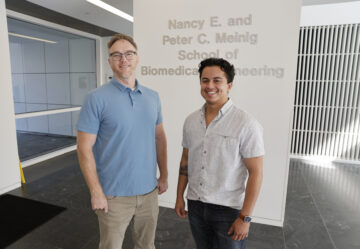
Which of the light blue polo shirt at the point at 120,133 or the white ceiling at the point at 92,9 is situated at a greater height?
the white ceiling at the point at 92,9

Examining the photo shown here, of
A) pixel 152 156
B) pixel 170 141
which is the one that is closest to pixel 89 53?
pixel 170 141

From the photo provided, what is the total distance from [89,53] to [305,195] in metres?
6.18

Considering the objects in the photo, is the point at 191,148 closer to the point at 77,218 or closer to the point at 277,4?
the point at 277,4

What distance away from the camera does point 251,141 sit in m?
1.31

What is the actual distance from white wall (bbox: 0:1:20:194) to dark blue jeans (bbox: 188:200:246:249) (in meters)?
3.58

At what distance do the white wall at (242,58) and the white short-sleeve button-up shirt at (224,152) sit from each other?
1483mm

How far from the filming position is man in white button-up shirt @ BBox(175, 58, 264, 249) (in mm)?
1346

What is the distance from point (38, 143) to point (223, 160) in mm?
5473

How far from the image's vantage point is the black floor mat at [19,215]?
277 centimetres

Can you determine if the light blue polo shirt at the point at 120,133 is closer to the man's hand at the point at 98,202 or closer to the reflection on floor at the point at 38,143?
the man's hand at the point at 98,202

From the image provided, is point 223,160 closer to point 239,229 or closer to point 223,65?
point 239,229

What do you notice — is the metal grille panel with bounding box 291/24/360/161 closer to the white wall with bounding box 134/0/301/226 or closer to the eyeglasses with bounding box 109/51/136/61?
the white wall with bounding box 134/0/301/226

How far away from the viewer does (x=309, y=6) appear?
475 cm

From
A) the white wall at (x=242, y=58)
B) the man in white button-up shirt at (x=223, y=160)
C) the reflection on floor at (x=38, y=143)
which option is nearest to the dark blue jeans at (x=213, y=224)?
the man in white button-up shirt at (x=223, y=160)
